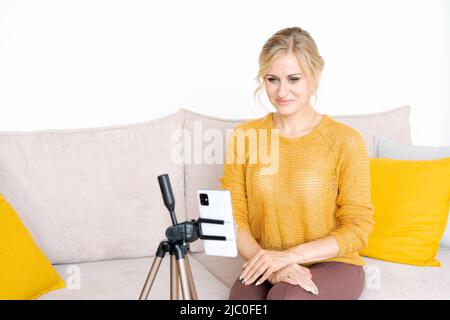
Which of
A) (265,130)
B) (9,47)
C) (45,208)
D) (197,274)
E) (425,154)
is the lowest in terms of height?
(197,274)

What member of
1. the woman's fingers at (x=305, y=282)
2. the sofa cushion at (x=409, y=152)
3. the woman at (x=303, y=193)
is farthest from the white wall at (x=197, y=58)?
the woman's fingers at (x=305, y=282)

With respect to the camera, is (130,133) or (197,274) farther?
(130,133)

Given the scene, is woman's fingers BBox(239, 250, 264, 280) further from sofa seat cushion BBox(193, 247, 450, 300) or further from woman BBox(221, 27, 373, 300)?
sofa seat cushion BBox(193, 247, 450, 300)

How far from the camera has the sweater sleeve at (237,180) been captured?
6.21 ft

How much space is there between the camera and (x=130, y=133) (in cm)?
218

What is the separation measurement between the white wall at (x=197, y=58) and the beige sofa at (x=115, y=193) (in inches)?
14.5

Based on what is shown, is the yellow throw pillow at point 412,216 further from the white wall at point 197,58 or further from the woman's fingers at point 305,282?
the white wall at point 197,58

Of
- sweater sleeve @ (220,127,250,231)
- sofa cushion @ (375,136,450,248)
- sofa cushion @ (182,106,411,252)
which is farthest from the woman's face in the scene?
sofa cushion @ (375,136,450,248)

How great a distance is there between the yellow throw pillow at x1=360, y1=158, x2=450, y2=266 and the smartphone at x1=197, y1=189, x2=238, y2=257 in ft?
3.68

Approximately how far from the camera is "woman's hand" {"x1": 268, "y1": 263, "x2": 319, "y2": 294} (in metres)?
1.57

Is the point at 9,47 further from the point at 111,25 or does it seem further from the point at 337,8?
the point at 337,8

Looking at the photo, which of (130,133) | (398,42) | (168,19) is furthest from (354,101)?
(130,133)

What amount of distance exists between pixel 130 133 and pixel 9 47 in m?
0.71

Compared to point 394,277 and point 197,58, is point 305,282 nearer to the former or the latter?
point 394,277
